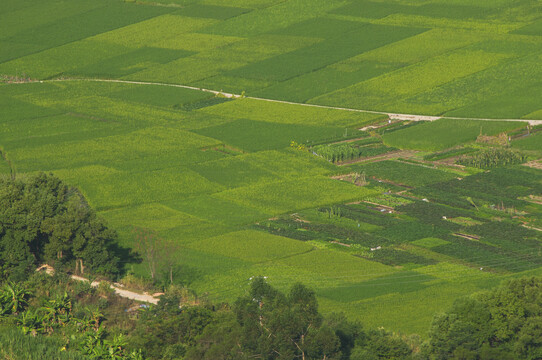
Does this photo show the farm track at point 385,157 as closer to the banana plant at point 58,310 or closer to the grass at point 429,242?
the grass at point 429,242

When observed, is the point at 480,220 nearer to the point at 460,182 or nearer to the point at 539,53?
the point at 460,182

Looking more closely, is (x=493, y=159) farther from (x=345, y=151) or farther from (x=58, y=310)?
(x=58, y=310)

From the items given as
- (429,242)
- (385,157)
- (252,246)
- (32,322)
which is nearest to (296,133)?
(385,157)

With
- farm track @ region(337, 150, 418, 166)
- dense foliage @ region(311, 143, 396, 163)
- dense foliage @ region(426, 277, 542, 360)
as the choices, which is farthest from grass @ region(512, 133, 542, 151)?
dense foliage @ region(426, 277, 542, 360)

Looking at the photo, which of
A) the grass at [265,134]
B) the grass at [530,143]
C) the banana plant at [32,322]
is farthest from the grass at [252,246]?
the grass at [530,143]

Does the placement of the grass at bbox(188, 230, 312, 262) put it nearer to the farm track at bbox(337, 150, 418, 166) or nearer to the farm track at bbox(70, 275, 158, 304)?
the farm track at bbox(70, 275, 158, 304)

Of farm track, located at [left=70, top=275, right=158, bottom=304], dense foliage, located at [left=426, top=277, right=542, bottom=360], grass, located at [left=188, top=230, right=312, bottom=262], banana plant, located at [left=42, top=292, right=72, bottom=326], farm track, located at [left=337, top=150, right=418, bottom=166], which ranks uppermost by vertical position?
A: dense foliage, located at [left=426, top=277, right=542, bottom=360]

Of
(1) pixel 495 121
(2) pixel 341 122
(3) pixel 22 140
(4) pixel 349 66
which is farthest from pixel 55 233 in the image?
(4) pixel 349 66
